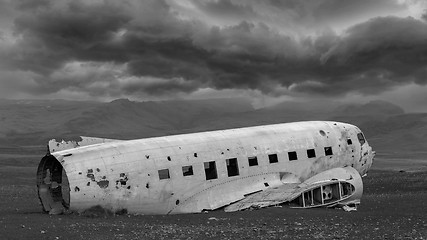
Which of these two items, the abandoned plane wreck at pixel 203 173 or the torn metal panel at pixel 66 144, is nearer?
the abandoned plane wreck at pixel 203 173

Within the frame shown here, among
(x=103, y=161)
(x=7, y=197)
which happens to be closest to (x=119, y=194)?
(x=103, y=161)

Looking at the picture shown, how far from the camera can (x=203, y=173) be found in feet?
92.5

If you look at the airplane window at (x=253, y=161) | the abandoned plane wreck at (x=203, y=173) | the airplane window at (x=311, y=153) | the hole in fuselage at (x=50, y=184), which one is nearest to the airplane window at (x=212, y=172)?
the abandoned plane wreck at (x=203, y=173)

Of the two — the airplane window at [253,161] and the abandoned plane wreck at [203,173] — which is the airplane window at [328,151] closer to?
the abandoned plane wreck at [203,173]

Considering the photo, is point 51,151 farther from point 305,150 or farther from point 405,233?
point 405,233

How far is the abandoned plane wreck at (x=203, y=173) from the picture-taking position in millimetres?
25844

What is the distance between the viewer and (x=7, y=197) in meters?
42.3

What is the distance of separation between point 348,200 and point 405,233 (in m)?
8.38

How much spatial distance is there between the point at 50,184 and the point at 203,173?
9.19 metres

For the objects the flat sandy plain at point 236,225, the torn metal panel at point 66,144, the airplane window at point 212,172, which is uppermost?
the torn metal panel at point 66,144

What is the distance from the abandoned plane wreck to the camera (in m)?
25.8

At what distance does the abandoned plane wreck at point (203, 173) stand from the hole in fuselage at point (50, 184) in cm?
6

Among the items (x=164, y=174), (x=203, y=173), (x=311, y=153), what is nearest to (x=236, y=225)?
(x=203, y=173)

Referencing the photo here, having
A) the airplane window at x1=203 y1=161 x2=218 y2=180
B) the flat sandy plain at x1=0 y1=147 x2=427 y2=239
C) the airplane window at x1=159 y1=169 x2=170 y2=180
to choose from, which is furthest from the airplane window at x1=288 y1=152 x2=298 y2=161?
the airplane window at x1=159 y1=169 x2=170 y2=180
